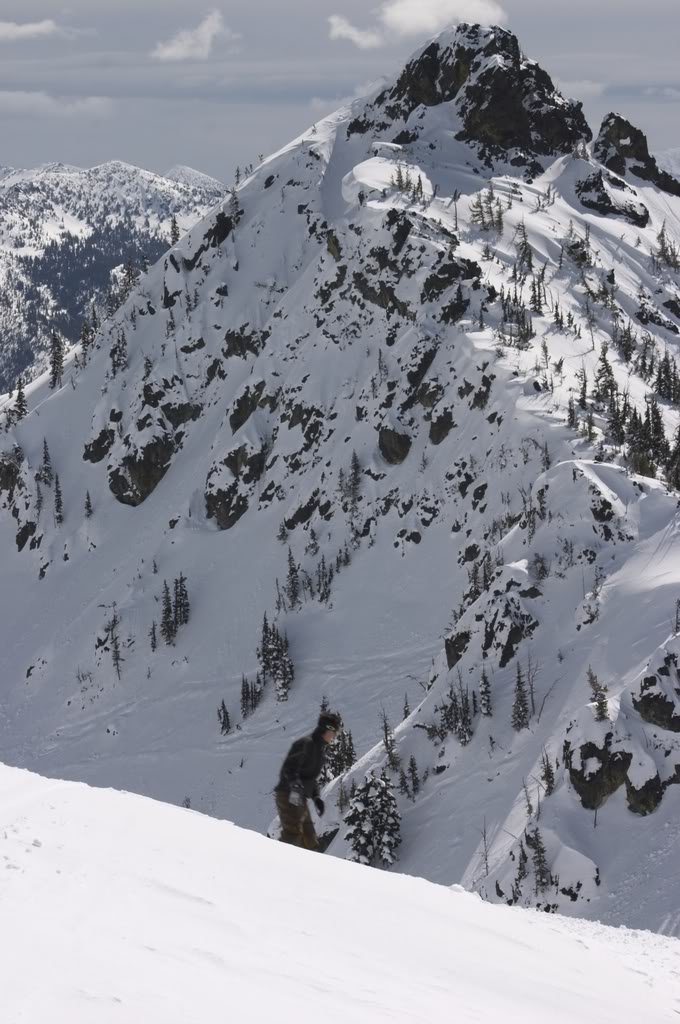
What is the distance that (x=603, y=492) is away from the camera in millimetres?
50562

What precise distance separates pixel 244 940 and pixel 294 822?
6.82 m

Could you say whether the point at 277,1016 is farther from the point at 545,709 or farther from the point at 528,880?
the point at 545,709

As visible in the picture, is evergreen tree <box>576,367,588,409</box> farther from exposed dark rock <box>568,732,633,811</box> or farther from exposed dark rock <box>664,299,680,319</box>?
exposed dark rock <box>568,732,633,811</box>

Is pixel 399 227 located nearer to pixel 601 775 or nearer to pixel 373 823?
pixel 373 823

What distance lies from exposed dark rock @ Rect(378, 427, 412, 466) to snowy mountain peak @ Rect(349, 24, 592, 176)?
163ft

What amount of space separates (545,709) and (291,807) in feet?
97.9

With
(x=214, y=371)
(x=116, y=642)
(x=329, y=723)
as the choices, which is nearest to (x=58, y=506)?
(x=214, y=371)

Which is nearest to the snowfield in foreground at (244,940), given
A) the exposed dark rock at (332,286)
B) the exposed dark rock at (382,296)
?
the exposed dark rock at (382,296)

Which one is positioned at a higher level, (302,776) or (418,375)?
(302,776)

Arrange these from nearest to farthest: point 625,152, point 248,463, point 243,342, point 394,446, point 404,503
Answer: point 404,503, point 394,446, point 248,463, point 243,342, point 625,152

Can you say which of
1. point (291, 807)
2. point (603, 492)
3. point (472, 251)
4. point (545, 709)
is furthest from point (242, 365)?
point (291, 807)

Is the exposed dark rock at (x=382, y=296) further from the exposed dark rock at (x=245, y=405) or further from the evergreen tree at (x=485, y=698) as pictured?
the evergreen tree at (x=485, y=698)

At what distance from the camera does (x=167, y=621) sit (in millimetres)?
87125

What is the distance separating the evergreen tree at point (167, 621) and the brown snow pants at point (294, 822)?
73.0m
